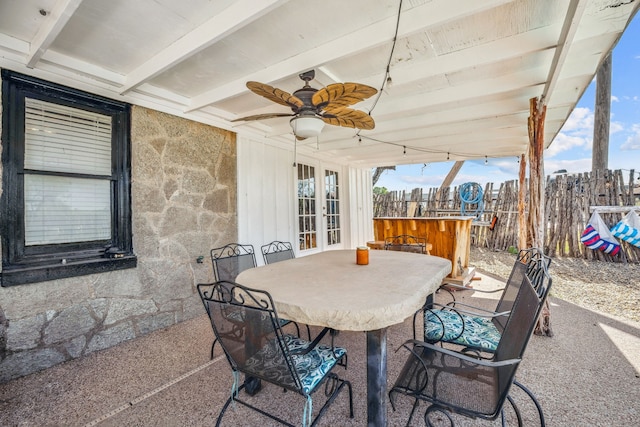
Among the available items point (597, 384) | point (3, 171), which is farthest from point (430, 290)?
point (3, 171)

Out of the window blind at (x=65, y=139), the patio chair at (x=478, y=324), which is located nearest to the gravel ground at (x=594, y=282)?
the patio chair at (x=478, y=324)

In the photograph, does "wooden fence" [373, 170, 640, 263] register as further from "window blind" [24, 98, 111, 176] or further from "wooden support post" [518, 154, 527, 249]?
"window blind" [24, 98, 111, 176]

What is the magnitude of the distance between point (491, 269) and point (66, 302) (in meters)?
6.32

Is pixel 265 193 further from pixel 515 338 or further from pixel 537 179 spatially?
pixel 515 338

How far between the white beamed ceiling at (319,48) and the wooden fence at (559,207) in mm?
3868

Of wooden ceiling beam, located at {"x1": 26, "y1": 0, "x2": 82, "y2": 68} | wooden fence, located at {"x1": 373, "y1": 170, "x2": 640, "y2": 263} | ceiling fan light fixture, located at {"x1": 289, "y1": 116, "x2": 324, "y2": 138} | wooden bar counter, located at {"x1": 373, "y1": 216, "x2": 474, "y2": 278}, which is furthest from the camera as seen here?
wooden fence, located at {"x1": 373, "y1": 170, "x2": 640, "y2": 263}

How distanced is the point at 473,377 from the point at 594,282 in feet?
15.0

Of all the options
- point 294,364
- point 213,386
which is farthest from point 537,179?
point 213,386

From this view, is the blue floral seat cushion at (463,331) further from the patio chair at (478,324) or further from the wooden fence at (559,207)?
the wooden fence at (559,207)

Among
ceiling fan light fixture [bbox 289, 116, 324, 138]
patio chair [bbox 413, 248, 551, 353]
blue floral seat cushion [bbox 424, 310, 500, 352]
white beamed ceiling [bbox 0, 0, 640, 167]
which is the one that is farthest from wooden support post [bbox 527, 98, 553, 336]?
ceiling fan light fixture [bbox 289, 116, 324, 138]

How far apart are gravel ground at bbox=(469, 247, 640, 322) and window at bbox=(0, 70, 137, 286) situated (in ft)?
17.6

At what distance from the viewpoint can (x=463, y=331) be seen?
1664 mm

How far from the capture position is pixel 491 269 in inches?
217

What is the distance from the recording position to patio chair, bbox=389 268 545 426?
3.76 feet
